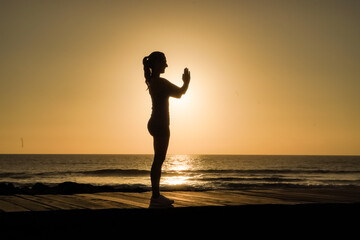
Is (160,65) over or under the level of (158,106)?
over

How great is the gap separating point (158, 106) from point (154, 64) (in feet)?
1.93

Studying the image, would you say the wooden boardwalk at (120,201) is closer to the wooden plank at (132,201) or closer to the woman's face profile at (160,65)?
the wooden plank at (132,201)

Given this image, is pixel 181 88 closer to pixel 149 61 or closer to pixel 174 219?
pixel 149 61

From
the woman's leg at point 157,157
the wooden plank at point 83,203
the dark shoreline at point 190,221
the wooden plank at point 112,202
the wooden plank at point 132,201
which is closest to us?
the dark shoreline at point 190,221

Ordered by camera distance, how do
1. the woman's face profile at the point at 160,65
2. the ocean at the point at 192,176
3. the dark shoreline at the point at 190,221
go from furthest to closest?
the ocean at the point at 192,176, the woman's face profile at the point at 160,65, the dark shoreline at the point at 190,221

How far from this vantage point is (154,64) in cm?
Answer: 545

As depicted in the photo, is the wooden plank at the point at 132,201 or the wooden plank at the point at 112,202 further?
the wooden plank at the point at 132,201

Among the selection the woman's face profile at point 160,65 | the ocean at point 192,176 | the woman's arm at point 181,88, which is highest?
the woman's face profile at point 160,65

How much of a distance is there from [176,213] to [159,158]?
0.91m

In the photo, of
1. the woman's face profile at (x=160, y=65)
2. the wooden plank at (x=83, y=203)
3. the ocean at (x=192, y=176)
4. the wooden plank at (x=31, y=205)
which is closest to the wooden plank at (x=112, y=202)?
the wooden plank at (x=83, y=203)

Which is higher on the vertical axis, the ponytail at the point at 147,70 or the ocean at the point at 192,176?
the ponytail at the point at 147,70

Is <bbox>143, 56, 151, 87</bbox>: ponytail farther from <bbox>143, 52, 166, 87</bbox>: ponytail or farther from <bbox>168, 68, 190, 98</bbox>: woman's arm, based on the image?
<bbox>168, 68, 190, 98</bbox>: woman's arm

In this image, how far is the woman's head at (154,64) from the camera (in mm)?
5449

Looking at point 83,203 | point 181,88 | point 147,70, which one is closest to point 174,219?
point 83,203
